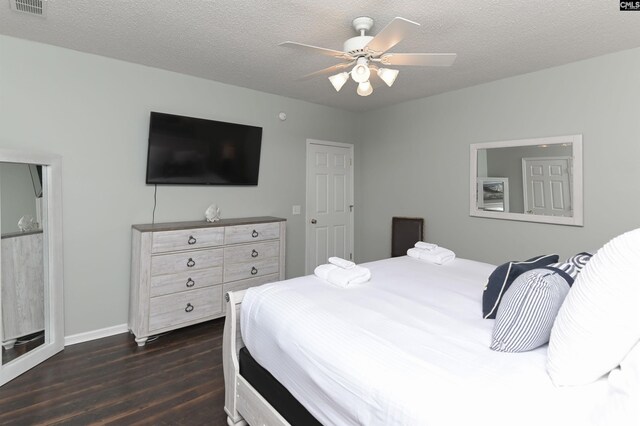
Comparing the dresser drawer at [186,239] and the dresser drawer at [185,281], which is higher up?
the dresser drawer at [186,239]

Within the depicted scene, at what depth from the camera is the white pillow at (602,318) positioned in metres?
0.99

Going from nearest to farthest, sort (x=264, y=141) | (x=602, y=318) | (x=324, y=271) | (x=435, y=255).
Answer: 1. (x=602, y=318)
2. (x=324, y=271)
3. (x=435, y=255)
4. (x=264, y=141)

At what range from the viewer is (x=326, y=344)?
4.59 ft

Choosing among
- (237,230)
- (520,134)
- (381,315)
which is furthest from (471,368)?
(520,134)

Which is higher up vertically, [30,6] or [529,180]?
[30,6]

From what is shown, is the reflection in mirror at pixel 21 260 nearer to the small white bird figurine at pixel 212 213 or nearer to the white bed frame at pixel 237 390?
the small white bird figurine at pixel 212 213

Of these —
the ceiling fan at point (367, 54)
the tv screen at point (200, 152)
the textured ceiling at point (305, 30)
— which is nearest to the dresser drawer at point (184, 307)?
the tv screen at point (200, 152)

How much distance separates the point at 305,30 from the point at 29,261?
2.76 metres

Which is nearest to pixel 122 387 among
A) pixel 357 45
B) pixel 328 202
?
pixel 357 45

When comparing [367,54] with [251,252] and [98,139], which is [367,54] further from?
[98,139]

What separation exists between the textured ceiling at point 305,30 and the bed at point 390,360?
1.77 metres

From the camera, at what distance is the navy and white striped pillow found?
50.1 inches

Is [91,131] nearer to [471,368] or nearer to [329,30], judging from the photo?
[329,30]

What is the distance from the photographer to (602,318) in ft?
3.34
